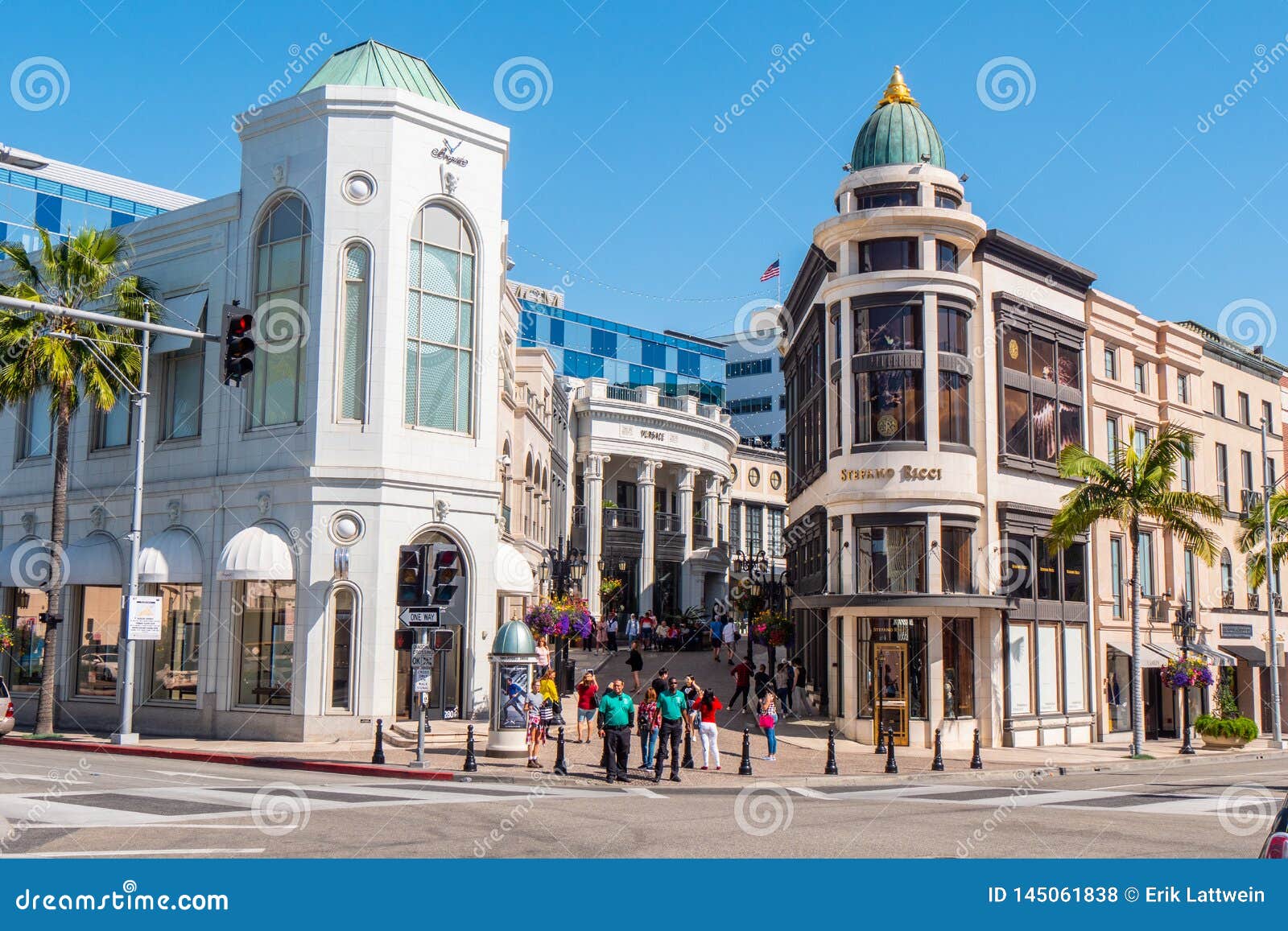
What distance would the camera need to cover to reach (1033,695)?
3475 cm

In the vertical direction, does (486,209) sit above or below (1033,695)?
above

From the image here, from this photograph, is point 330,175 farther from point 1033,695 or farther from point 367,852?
point 1033,695

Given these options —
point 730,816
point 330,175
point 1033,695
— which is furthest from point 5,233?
point 730,816

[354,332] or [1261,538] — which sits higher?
[354,332]

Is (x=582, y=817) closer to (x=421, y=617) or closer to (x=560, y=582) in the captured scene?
(x=421, y=617)

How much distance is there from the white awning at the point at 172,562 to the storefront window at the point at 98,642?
377cm

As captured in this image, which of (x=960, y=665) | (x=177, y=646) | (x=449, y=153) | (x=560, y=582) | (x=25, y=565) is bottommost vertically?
(x=960, y=665)

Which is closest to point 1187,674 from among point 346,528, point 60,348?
point 346,528

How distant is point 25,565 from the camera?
35.3 metres

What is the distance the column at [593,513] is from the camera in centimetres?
6512

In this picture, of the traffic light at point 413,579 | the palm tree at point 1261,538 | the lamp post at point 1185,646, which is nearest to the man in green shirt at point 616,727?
the traffic light at point 413,579

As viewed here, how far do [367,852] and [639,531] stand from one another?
191 ft

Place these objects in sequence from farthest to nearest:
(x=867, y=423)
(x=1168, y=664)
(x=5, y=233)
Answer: (x=5, y=233) → (x=1168, y=664) → (x=867, y=423)

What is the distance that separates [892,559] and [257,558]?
16016mm
